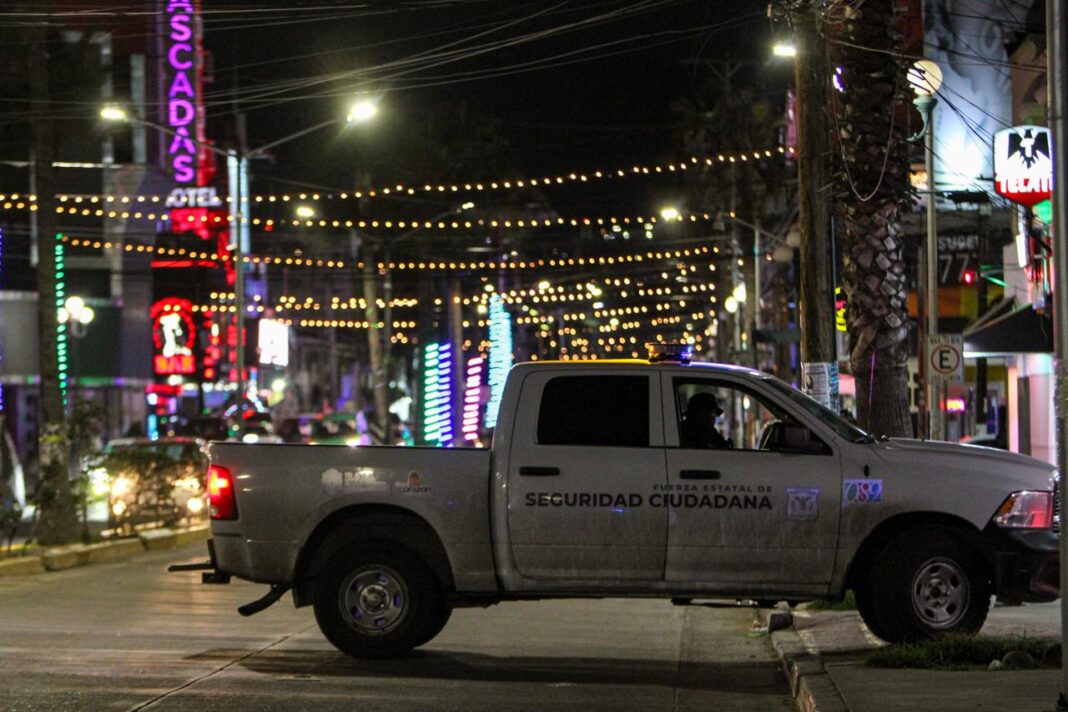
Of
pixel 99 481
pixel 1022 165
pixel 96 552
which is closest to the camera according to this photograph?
pixel 96 552

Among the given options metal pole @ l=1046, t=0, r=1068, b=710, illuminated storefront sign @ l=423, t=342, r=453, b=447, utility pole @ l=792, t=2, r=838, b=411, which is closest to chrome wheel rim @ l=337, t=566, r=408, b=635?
metal pole @ l=1046, t=0, r=1068, b=710

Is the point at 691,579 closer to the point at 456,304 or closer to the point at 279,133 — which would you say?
the point at 456,304

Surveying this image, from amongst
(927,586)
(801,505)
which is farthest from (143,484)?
(927,586)

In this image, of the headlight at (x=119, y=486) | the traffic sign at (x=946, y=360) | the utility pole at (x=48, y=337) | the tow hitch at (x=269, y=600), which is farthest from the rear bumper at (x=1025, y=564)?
the headlight at (x=119, y=486)

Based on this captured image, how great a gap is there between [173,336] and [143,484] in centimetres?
2346

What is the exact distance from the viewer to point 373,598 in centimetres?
1017

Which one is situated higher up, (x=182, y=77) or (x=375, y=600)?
(x=182, y=77)

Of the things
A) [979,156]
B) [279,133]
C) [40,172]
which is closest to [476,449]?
[40,172]

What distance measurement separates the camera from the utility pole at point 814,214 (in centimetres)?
1528

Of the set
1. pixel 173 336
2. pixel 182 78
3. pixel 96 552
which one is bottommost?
pixel 96 552

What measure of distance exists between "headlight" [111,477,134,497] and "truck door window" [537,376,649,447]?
13.5 meters

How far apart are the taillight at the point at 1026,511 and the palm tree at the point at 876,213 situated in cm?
456

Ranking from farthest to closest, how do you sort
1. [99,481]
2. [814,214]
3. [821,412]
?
[99,481], [814,214], [821,412]

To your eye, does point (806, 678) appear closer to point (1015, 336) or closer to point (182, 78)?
point (1015, 336)
